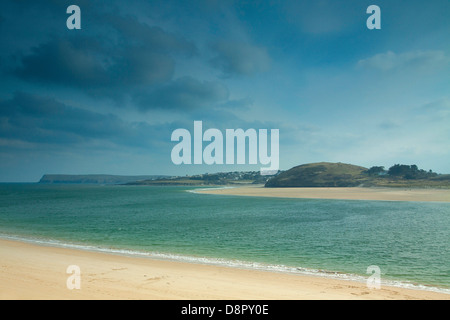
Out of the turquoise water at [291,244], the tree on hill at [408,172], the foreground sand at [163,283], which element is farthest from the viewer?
the tree on hill at [408,172]

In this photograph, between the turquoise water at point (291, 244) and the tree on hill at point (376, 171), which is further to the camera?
the tree on hill at point (376, 171)

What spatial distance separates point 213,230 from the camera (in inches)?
1272

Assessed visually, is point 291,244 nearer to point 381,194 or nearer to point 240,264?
point 240,264

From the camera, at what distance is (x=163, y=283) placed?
41.6ft

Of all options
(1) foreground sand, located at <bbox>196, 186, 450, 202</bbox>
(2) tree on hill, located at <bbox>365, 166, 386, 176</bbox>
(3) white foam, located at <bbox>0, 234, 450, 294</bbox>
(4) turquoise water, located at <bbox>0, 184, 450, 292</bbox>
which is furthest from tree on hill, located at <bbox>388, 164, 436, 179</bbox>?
(3) white foam, located at <bbox>0, 234, 450, 294</bbox>

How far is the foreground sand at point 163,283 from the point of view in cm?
1084

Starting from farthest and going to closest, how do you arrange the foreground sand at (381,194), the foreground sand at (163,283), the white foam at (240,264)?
1. the foreground sand at (381,194)
2. the white foam at (240,264)
3. the foreground sand at (163,283)

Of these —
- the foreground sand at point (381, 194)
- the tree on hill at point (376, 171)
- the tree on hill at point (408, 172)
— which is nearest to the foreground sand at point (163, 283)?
the foreground sand at point (381, 194)

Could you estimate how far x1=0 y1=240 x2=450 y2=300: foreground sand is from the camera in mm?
10844

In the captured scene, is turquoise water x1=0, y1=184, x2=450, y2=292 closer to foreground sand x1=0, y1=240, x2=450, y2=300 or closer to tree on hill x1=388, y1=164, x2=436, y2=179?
foreground sand x1=0, y1=240, x2=450, y2=300

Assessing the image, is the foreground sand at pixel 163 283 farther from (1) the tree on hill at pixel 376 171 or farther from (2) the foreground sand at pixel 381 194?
(1) the tree on hill at pixel 376 171
